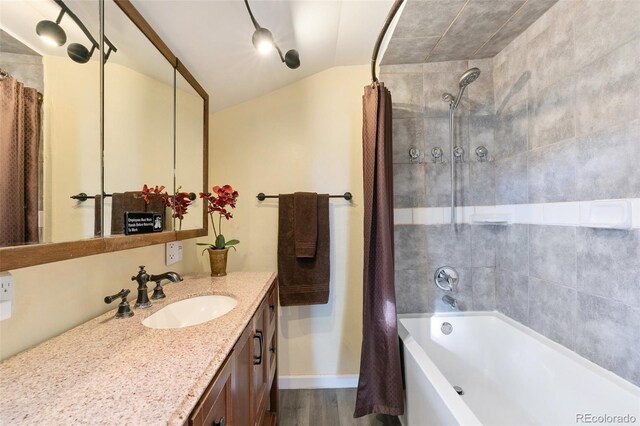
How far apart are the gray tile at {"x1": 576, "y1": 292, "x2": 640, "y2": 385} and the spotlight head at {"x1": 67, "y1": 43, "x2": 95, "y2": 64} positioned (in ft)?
6.97

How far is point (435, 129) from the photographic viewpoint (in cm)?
171

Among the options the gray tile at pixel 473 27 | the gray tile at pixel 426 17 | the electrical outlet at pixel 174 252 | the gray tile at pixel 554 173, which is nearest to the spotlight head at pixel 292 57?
→ the gray tile at pixel 426 17

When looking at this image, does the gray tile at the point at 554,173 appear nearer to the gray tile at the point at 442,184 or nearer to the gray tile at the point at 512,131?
the gray tile at the point at 512,131

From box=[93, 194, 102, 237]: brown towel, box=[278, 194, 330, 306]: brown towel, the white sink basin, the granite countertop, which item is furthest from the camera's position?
box=[278, 194, 330, 306]: brown towel

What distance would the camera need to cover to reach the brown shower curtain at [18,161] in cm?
60

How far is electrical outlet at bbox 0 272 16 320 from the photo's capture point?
60 cm

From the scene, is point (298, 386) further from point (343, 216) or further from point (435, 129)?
point (435, 129)

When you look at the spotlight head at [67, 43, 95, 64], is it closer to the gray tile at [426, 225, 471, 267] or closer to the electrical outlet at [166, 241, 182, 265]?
the electrical outlet at [166, 241, 182, 265]

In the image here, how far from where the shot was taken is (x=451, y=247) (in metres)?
1.71

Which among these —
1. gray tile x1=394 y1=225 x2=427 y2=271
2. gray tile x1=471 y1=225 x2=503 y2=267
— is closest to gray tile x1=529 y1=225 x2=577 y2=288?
gray tile x1=471 y1=225 x2=503 y2=267

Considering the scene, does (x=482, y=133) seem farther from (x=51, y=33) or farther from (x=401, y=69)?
(x=51, y=33)

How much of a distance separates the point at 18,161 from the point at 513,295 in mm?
2245

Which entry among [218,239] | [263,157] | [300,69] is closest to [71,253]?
[218,239]

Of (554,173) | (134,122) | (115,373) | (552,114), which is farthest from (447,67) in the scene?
(115,373)
